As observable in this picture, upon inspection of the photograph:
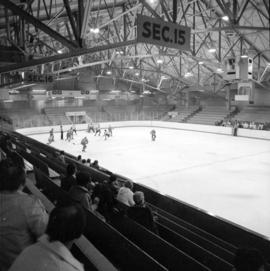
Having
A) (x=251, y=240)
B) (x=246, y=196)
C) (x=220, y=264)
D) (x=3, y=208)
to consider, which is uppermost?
(x=3, y=208)

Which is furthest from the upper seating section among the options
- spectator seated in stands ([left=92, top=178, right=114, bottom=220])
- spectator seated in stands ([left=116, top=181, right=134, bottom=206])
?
spectator seated in stands ([left=92, top=178, right=114, bottom=220])

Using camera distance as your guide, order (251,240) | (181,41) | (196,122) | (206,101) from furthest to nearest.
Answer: (206,101), (196,122), (181,41), (251,240)

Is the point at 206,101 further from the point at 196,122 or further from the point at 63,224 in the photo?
the point at 63,224

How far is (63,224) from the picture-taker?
170 cm

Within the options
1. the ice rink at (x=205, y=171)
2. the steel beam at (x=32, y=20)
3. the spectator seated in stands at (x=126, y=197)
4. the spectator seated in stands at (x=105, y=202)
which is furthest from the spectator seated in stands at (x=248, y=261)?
the steel beam at (x=32, y=20)

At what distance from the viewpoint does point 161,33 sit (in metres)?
7.84

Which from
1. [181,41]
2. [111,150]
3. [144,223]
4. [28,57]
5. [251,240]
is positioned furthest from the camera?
[111,150]

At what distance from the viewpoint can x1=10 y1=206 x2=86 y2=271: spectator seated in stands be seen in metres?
1.57

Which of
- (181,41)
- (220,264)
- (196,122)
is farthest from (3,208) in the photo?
(196,122)

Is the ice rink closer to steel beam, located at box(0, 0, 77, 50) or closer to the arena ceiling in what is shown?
the arena ceiling

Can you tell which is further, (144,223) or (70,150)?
(70,150)

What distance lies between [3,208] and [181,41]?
286 inches

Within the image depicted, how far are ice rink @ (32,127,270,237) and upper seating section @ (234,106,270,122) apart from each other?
10.5 m

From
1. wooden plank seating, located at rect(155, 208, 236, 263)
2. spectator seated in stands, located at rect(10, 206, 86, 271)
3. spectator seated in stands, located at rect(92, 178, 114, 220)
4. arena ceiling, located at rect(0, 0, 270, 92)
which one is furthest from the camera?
arena ceiling, located at rect(0, 0, 270, 92)
